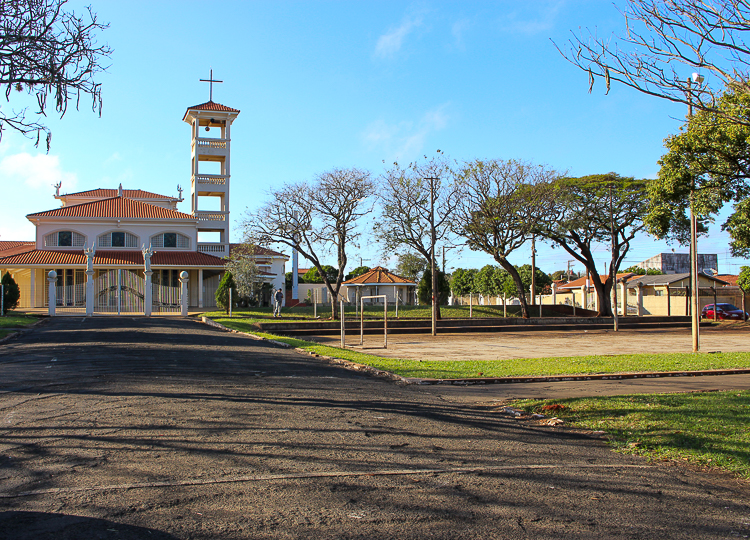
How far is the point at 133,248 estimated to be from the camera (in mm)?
43219

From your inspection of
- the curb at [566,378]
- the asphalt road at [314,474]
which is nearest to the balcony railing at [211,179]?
the curb at [566,378]

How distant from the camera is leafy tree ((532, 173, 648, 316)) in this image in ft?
123

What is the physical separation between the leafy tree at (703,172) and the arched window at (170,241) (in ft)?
109

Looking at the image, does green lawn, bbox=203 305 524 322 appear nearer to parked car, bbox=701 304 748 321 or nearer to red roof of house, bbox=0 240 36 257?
parked car, bbox=701 304 748 321

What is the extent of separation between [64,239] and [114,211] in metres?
3.99

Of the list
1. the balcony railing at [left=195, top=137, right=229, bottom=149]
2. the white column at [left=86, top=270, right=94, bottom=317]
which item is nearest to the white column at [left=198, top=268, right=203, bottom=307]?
the white column at [left=86, top=270, right=94, bottom=317]

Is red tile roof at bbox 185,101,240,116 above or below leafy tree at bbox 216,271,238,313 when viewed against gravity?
above

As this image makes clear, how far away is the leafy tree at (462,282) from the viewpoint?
57.9 m

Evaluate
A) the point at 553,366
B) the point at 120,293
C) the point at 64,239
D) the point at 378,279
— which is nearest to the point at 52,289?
the point at 120,293

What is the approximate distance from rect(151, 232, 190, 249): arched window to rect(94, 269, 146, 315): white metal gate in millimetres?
9227

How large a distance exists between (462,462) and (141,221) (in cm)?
4268

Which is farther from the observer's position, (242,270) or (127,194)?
(127,194)

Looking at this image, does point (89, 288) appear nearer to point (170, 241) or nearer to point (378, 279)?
point (170, 241)

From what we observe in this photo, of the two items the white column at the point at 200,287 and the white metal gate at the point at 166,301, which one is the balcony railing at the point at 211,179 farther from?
the white metal gate at the point at 166,301
